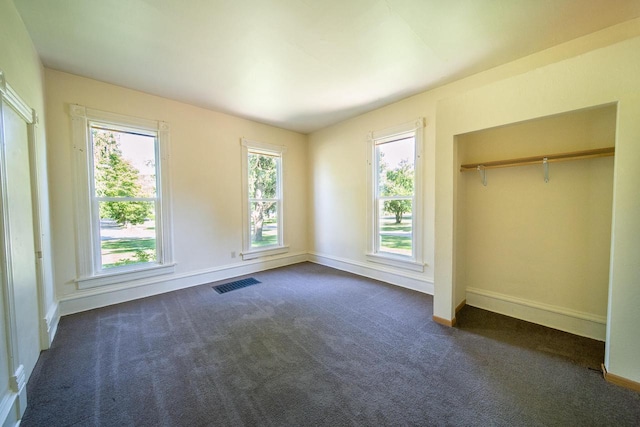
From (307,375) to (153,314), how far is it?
207 centimetres

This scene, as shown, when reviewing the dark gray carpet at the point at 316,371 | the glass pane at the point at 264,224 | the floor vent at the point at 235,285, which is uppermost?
the glass pane at the point at 264,224

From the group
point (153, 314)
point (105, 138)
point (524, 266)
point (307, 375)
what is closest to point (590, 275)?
point (524, 266)

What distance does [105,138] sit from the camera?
9.73ft

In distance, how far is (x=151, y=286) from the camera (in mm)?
3264

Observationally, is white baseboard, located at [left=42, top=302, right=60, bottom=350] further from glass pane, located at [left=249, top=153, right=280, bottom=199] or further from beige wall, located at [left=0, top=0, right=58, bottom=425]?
glass pane, located at [left=249, top=153, right=280, bottom=199]

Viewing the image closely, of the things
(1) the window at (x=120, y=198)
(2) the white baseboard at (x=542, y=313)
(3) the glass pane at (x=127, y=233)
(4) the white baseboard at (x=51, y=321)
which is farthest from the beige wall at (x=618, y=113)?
(4) the white baseboard at (x=51, y=321)

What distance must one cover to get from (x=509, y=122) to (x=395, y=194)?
174 centimetres

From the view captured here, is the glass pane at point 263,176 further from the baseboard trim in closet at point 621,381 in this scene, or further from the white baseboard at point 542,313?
the baseboard trim in closet at point 621,381

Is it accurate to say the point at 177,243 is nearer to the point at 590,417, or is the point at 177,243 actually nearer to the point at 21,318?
the point at 21,318

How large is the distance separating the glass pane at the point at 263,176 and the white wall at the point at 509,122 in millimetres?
1268

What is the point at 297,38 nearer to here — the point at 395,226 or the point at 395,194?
the point at 395,194

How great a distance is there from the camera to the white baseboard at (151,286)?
2.76m

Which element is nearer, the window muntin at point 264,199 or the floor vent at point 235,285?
the floor vent at point 235,285

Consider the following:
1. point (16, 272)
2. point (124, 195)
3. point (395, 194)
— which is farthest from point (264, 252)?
point (16, 272)
